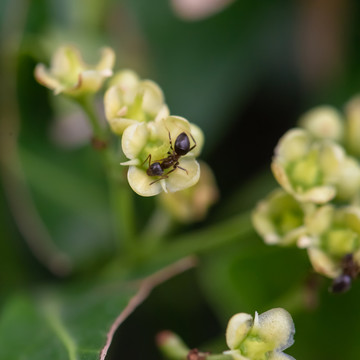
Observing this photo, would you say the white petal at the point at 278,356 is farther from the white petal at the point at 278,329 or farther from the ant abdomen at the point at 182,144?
the ant abdomen at the point at 182,144

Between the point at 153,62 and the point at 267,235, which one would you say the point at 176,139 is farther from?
the point at 153,62

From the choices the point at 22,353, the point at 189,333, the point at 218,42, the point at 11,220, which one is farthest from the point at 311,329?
the point at 218,42

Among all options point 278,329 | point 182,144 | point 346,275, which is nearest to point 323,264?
point 346,275

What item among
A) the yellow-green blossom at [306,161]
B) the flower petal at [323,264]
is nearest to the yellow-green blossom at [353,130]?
the yellow-green blossom at [306,161]

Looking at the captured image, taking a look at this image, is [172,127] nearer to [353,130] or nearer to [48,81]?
[48,81]

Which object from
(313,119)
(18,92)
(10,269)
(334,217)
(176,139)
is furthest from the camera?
(10,269)

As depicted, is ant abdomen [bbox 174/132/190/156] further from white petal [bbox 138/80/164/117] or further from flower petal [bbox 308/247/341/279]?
flower petal [bbox 308/247/341/279]
